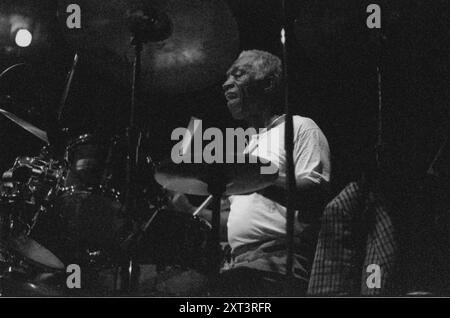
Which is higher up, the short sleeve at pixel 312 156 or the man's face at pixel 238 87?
the man's face at pixel 238 87

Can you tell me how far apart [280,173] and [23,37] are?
1299 mm

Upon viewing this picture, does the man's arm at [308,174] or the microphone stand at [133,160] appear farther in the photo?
the man's arm at [308,174]

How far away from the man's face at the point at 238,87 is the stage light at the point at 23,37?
2.97 feet

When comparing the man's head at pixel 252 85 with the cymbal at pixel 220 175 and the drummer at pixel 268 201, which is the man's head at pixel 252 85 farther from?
the cymbal at pixel 220 175

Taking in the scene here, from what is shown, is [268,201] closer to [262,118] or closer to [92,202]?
[262,118]

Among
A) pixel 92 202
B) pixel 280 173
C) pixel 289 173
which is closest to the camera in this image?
pixel 289 173

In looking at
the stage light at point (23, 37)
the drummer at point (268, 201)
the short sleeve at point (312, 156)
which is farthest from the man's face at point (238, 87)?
the stage light at point (23, 37)

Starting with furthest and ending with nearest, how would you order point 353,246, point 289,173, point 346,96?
point 346,96 < point 353,246 < point 289,173

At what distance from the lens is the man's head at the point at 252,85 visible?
268 centimetres

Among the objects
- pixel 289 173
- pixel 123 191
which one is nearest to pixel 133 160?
pixel 123 191

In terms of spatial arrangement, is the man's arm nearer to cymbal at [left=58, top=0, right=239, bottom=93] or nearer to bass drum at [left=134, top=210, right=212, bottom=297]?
bass drum at [left=134, top=210, right=212, bottom=297]

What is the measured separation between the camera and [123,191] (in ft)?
8.16

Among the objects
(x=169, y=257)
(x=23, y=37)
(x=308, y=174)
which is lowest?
(x=169, y=257)
